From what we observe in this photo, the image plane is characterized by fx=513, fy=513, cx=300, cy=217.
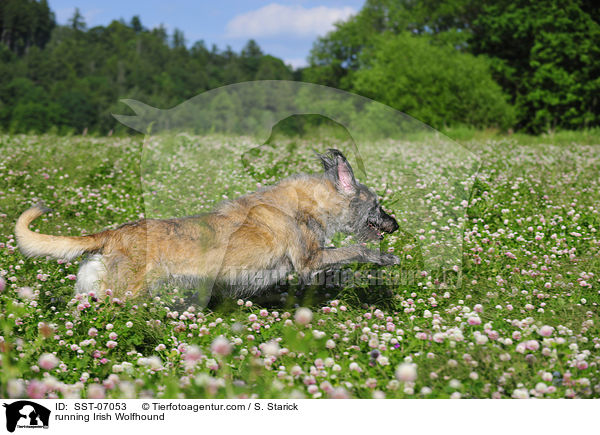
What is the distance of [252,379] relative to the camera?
141 inches

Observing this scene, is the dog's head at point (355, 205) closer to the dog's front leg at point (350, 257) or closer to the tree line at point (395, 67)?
the dog's front leg at point (350, 257)

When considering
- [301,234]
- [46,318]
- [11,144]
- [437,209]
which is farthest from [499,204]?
[11,144]

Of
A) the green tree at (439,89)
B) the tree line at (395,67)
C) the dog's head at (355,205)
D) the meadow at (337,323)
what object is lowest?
the meadow at (337,323)

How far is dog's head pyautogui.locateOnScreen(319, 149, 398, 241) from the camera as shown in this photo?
17.6 feet

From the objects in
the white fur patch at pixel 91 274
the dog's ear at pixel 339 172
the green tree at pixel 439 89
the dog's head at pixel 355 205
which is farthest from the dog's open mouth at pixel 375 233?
the green tree at pixel 439 89

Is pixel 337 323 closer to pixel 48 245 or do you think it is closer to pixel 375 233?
pixel 375 233

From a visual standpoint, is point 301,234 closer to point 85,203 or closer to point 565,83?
point 85,203

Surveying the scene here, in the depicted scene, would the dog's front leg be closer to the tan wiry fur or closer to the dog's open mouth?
the tan wiry fur

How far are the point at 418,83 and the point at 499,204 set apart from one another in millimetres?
22456

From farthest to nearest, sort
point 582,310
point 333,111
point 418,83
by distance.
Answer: point 418,83 → point 333,111 → point 582,310

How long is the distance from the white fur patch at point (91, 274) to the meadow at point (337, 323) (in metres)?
0.16
